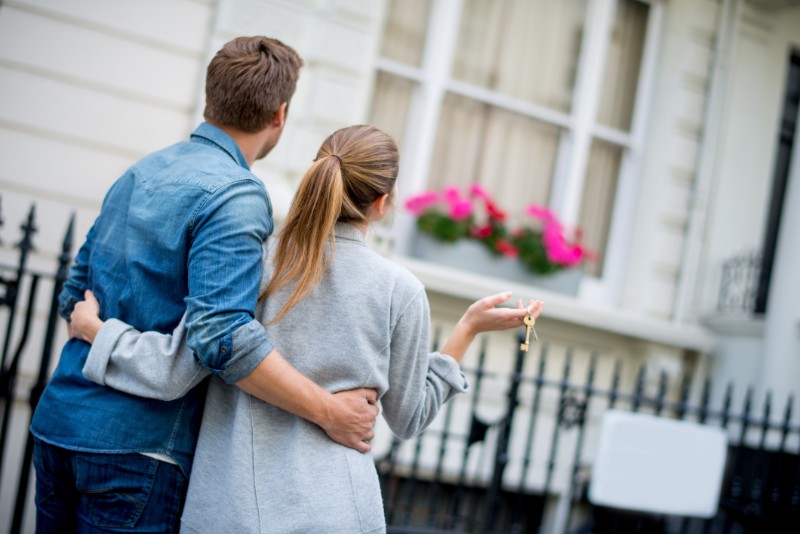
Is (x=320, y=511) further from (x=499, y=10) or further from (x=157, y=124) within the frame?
(x=499, y=10)

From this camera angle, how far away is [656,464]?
14.2ft

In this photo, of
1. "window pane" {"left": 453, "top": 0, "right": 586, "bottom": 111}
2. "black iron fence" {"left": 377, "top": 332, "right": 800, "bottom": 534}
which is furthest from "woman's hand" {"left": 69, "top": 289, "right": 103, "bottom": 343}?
"window pane" {"left": 453, "top": 0, "right": 586, "bottom": 111}

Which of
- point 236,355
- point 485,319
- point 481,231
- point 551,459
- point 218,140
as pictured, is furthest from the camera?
point 481,231

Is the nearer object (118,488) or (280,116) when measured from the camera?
(118,488)

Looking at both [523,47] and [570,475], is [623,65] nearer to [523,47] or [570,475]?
[523,47]

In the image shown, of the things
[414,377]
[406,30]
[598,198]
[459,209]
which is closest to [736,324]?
[598,198]

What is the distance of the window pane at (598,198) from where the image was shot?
6.38 metres

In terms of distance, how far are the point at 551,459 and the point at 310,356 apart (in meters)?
2.88

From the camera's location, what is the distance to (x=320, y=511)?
5.35ft

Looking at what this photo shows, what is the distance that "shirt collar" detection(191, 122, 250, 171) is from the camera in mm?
1842

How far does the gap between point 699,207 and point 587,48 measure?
156 centimetres

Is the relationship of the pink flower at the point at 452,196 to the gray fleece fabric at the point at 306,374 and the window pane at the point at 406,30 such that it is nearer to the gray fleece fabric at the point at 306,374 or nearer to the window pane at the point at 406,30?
the window pane at the point at 406,30

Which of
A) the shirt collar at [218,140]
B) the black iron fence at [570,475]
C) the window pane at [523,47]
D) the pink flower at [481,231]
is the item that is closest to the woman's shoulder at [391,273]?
the shirt collar at [218,140]

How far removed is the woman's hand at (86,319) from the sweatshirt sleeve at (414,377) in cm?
66
